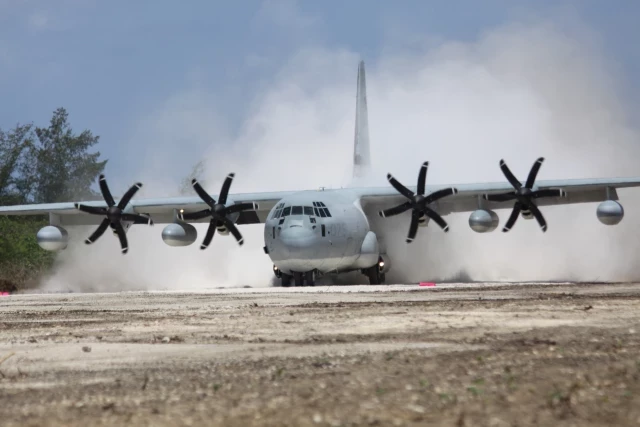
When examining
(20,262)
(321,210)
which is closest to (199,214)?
(321,210)

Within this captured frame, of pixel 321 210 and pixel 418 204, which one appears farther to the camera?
pixel 418 204

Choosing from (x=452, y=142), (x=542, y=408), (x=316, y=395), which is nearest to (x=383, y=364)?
(x=316, y=395)

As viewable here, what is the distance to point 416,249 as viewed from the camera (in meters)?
34.6

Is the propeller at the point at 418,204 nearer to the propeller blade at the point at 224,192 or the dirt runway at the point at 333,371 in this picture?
the propeller blade at the point at 224,192

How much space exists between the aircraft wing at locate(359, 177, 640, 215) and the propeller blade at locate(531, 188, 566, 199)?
174 mm

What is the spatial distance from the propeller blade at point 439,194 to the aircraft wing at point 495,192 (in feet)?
2.93

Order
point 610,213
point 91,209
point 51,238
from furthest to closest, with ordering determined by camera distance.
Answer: point 51,238
point 91,209
point 610,213

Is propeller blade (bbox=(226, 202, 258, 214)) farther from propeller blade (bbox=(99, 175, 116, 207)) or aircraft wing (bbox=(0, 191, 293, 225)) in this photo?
propeller blade (bbox=(99, 175, 116, 207))

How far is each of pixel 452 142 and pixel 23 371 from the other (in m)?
45.4

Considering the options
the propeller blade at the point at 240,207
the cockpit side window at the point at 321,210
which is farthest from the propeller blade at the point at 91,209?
the cockpit side window at the point at 321,210

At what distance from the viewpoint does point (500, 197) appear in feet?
98.6

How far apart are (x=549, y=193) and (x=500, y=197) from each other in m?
1.69

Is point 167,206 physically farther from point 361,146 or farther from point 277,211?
point 361,146

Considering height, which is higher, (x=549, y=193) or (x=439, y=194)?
(x=439, y=194)
